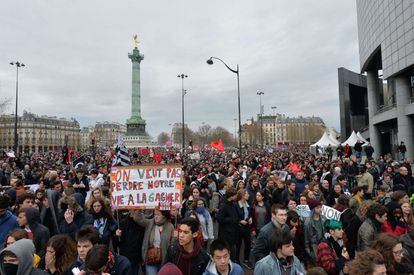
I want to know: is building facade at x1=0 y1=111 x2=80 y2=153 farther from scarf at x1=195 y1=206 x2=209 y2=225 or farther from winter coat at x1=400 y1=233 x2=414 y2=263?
winter coat at x1=400 y1=233 x2=414 y2=263

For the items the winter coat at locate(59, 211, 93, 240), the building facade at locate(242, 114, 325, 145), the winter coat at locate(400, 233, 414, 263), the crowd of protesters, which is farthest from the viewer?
the building facade at locate(242, 114, 325, 145)

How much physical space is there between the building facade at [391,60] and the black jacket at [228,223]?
86.2ft

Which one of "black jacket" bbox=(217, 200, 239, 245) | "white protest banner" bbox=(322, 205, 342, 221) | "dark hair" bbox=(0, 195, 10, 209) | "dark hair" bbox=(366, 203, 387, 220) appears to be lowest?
"black jacket" bbox=(217, 200, 239, 245)

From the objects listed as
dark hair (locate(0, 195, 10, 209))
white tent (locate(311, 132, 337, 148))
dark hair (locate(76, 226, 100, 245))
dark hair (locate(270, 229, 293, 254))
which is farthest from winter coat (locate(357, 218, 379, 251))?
white tent (locate(311, 132, 337, 148))

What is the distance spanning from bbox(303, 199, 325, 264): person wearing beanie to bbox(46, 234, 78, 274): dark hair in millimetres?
3566

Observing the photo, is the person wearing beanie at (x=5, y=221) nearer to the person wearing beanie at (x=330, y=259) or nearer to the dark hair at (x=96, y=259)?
the dark hair at (x=96, y=259)

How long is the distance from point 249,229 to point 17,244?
493cm

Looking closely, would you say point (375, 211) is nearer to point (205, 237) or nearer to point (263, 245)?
point (263, 245)

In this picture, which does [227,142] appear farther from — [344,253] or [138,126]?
[344,253]

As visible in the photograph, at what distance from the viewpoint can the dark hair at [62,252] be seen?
3635 millimetres

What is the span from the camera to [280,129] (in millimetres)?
164625

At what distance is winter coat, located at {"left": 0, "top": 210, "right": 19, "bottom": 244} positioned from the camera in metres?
4.77

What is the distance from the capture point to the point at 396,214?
4.96 metres

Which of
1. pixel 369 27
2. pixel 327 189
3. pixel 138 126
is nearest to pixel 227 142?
pixel 138 126
